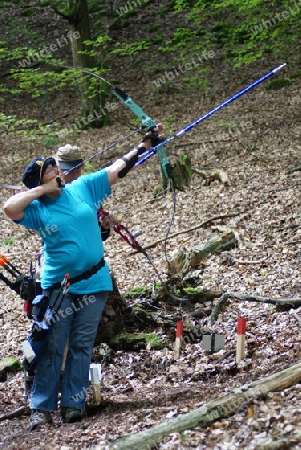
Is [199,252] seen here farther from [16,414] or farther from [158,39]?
[158,39]

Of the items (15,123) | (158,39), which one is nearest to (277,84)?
(158,39)

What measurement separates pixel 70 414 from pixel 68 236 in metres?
1.27

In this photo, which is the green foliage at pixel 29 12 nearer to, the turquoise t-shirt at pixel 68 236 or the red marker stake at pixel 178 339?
the red marker stake at pixel 178 339

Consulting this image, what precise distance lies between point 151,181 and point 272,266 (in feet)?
19.6

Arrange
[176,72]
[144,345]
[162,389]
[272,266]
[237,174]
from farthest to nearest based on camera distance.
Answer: [176,72] < [237,174] < [272,266] < [144,345] < [162,389]

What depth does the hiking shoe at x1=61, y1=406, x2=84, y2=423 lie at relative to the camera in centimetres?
409

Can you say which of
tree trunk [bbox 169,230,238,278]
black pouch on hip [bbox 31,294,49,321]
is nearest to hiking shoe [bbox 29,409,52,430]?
black pouch on hip [bbox 31,294,49,321]

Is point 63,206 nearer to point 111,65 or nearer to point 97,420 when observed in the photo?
point 97,420

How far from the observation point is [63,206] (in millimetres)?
4086

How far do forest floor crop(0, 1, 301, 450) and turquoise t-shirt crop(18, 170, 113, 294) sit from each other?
1028 millimetres

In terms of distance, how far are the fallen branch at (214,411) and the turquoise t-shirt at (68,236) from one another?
127cm

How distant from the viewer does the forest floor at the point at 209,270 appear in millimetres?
3572

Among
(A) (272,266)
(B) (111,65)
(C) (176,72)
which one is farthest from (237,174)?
(B) (111,65)

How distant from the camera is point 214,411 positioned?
330 centimetres
